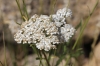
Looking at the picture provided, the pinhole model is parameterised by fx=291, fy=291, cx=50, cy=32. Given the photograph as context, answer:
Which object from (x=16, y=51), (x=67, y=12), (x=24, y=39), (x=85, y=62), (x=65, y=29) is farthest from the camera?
(x=85, y=62)

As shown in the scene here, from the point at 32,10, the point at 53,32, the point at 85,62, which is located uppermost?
the point at 32,10

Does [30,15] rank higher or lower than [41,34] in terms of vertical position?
higher

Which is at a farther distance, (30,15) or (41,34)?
(30,15)

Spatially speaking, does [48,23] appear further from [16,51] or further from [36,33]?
[16,51]

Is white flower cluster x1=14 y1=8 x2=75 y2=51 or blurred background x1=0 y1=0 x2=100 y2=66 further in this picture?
blurred background x1=0 y1=0 x2=100 y2=66

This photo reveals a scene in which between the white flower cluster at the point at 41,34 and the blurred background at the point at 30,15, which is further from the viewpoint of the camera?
the blurred background at the point at 30,15

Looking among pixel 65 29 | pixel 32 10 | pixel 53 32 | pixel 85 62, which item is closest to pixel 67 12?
pixel 65 29

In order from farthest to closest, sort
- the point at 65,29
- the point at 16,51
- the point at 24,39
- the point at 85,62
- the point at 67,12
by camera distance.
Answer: the point at 85,62 < the point at 16,51 < the point at 67,12 < the point at 65,29 < the point at 24,39

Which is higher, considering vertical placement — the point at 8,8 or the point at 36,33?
the point at 8,8

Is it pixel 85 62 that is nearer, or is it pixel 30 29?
pixel 30 29
